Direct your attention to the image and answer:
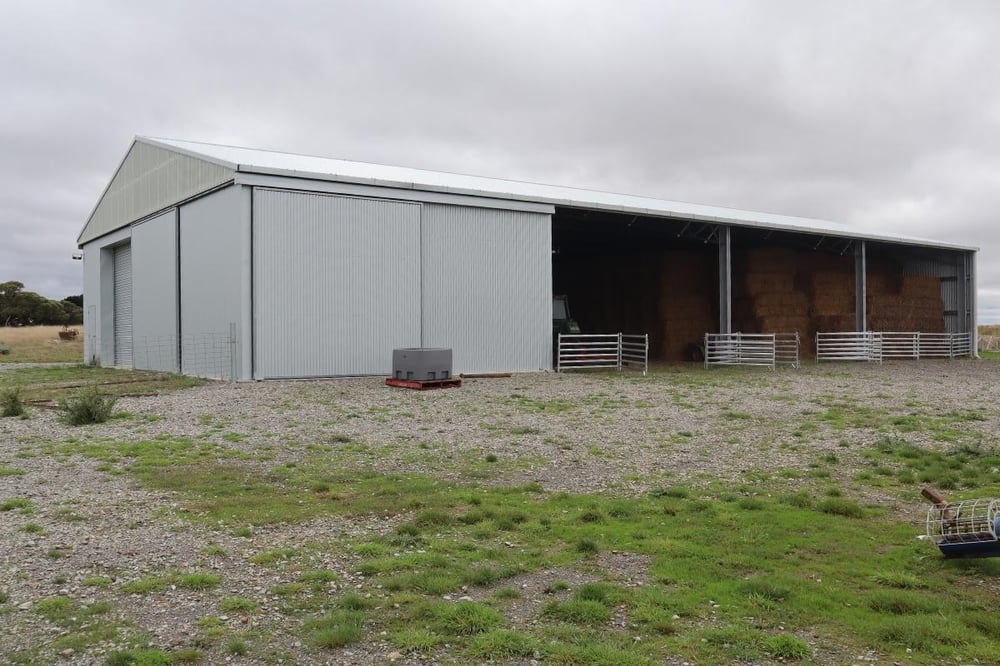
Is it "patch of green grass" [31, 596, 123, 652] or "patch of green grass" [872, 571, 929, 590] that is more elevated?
"patch of green grass" [872, 571, 929, 590]

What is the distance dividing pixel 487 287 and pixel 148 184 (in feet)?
47.5

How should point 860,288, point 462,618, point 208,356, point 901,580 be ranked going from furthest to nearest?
point 860,288
point 208,356
point 901,580
point 462,618

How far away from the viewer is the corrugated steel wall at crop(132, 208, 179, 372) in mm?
26312

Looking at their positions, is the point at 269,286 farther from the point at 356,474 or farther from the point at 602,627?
the point at 602,627

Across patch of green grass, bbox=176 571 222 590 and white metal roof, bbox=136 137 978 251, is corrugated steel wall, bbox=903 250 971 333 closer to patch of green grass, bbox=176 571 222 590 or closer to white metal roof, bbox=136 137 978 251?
white metal roof, bbox=136 137 978 251

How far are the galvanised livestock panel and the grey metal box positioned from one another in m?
4.72

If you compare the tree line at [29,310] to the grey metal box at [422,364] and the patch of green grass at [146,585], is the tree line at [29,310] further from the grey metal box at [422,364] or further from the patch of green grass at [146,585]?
the patch of green grass at [146,585]

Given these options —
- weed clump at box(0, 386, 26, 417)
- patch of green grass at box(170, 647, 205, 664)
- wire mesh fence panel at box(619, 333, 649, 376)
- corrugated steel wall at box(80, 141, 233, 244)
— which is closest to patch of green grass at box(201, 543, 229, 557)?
patch of green grass at box(170, 647, 205, 664)

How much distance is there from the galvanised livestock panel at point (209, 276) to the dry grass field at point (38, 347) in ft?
60.8

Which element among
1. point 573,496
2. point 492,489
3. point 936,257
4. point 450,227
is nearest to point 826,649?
point 573,496

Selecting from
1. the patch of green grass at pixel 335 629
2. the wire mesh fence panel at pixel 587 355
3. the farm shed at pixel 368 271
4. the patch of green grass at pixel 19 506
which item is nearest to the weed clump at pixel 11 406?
the farm shed at pixel 368 271

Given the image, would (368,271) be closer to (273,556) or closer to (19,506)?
(19,506)

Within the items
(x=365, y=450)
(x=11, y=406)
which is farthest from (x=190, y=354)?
(x=365, y=450)

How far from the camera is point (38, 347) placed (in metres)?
48.1
